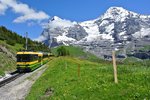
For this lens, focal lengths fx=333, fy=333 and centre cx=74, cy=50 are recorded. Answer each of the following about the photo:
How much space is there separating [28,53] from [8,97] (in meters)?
34.5

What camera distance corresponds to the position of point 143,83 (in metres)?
21.1

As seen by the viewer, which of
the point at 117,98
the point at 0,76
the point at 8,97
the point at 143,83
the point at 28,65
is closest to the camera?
the point at 117,98

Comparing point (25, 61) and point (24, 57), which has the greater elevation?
point (24, 57)

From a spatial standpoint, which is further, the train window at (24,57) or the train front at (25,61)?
the train window at (24,57)

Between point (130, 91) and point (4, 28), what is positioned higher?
point (4, 28)

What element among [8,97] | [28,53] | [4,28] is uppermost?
[4,28]

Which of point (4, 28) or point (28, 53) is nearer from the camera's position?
point (28, 53)

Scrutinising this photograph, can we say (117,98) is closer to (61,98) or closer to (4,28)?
(61,98)

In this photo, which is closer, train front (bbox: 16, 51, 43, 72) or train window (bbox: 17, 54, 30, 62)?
train front (bbox: 16, 51, 43, 72)

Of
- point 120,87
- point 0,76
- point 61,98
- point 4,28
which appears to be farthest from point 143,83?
point 4,28

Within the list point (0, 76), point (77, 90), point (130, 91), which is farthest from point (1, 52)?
point (130, 91)

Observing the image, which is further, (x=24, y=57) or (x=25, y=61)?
(x=24, y=57)

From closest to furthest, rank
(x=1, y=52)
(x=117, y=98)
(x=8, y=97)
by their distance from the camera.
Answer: (x=117, y=98) → (x=8, y=97) → (x=1, y=52)

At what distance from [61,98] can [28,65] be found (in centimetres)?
4190
